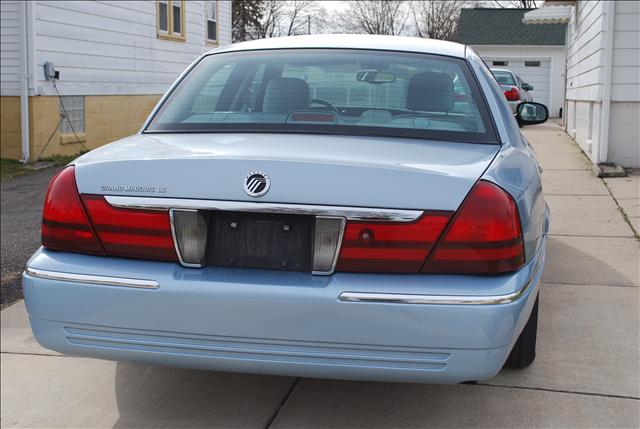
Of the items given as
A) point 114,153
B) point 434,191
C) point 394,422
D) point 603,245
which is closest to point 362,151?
point 434,191

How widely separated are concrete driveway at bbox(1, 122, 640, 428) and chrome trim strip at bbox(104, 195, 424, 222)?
1.14 metres

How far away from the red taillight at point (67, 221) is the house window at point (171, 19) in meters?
16.3

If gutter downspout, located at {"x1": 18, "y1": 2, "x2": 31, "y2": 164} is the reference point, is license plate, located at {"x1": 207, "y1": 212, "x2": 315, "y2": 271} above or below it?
below

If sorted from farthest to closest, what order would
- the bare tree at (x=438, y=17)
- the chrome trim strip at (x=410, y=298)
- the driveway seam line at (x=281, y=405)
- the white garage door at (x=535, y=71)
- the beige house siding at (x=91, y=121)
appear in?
the bare tree at (x=438, y=17) < the white garage door at (x=535, y=71) < the beige house siding at (x=91, y=121) < the driveway seam line at (x=281, y=405) < the chrome trim strip at (x=410, y=298)

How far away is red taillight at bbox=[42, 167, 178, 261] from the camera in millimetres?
3055

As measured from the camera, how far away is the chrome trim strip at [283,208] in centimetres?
289

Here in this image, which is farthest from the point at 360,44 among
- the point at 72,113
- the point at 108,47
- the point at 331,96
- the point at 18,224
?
the point at 108,47

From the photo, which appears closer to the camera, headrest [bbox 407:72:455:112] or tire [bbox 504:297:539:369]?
headrest [bbox 407:72:455:112]

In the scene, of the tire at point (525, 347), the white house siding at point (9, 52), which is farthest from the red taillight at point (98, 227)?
the white house siding at point (9, 52)

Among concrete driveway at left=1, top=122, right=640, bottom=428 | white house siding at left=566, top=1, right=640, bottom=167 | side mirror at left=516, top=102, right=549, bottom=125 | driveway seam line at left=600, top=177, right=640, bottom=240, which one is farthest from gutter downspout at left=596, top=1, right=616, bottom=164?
concrete driveway at left=1, top=122, right=640, bottom=428

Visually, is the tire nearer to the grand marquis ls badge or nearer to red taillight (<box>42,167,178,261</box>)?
the grand marquis ls badge

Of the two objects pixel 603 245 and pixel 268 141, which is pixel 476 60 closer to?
pixel 268 141

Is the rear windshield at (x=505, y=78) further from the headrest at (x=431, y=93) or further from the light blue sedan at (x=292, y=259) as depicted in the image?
the light blue sedan at (x=292, y=259)

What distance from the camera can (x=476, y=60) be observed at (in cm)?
433
